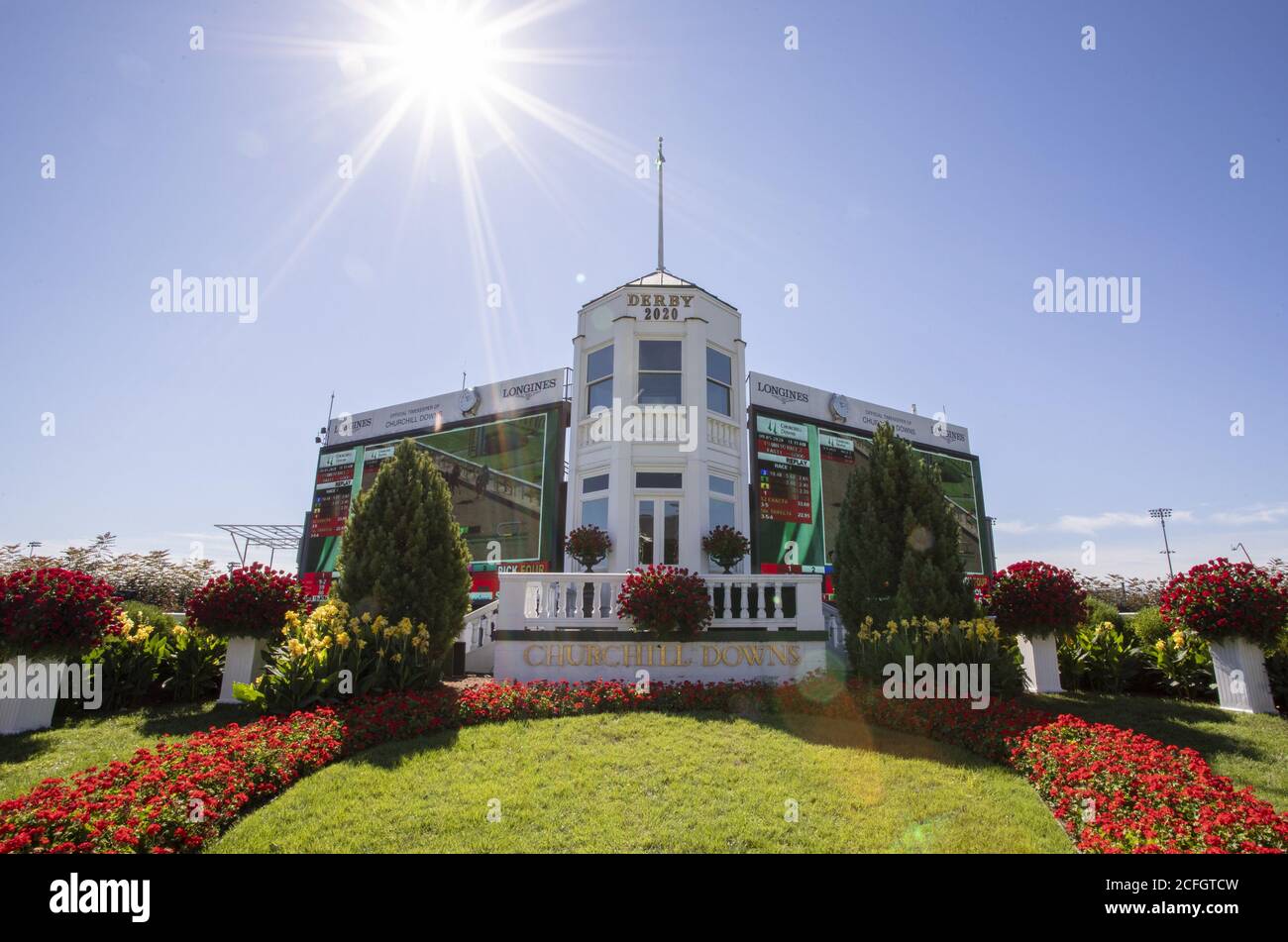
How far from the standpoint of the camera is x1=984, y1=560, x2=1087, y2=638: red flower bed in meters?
10.1

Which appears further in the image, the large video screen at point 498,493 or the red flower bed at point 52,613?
the large video screen at point 498,493

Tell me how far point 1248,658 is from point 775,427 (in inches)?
579

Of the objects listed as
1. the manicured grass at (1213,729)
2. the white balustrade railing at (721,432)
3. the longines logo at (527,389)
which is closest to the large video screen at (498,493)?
the longines logo at (527,389)

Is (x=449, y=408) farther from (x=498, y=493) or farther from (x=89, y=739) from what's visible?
(x=89, y=739)

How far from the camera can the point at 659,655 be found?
10.4 meters

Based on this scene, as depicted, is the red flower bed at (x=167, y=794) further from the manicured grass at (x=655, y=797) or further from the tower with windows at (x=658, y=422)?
the tower with windows at (x=658, y=422)

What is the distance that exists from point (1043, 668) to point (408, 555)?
430 inches

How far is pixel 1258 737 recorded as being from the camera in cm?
720

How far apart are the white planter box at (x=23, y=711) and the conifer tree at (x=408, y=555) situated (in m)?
3.72

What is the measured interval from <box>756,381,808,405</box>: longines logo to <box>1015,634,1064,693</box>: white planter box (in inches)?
535

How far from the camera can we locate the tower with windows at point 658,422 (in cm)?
1588

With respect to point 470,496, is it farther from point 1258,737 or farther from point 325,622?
point 1258,737
